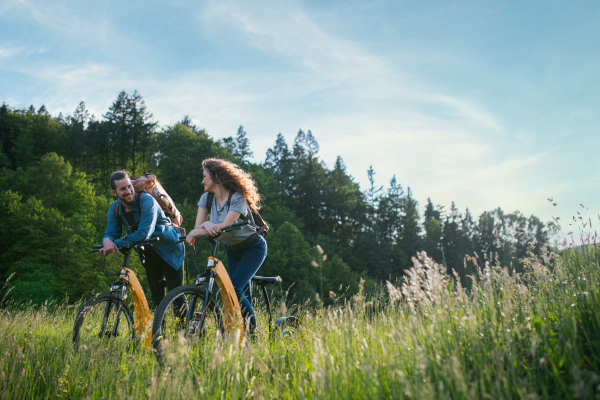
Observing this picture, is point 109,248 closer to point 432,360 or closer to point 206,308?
point 206,308

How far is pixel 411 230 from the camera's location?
2156 inches

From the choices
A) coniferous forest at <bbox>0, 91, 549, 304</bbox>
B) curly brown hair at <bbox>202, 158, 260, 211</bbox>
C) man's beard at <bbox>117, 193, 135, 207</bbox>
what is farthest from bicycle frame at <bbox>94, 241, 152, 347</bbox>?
coniferous forest at <bbox>0, 91, 549, 304</bbox>

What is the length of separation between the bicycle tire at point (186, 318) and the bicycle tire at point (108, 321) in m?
0.38

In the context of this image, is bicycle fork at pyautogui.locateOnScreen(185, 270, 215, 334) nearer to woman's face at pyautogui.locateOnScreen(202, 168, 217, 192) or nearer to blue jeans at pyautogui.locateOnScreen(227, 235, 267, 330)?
blue jeans at pyautogui.locateOnScreen(227, 235, 267, 330)

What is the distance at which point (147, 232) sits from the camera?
3646mm

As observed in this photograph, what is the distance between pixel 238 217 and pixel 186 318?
3.34ft

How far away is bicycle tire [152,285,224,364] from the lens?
3.01 metres

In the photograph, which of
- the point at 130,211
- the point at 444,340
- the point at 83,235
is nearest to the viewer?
the point at 444,340

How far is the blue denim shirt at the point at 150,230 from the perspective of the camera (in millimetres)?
3629

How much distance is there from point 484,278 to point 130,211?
3518 mm

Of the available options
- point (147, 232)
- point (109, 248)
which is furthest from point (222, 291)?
point (109, 248)

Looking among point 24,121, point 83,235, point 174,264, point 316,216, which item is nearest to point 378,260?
point 316,216

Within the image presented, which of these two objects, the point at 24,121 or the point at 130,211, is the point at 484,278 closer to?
the point at 130,211

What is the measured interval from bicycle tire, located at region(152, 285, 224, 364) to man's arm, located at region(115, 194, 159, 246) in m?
0.72
